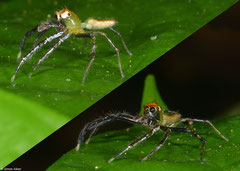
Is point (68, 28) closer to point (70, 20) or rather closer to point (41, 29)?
point (70, 20)

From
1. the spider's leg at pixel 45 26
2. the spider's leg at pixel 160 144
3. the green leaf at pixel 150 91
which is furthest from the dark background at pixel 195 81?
the spider's leg at pixel 160 144

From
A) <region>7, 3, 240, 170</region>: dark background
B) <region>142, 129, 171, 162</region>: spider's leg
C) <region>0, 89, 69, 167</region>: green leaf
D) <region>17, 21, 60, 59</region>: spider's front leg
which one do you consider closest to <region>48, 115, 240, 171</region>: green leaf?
<region>142, 129, 171, 162</region>: spider's leg

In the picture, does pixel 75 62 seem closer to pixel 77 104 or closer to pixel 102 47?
pixel 102 47

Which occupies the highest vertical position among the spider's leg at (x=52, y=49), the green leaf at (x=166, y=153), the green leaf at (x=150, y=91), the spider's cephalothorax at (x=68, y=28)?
the spider's cephalothorax at (x=68, y=28)

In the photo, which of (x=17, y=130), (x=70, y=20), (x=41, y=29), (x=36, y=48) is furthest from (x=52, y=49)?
(x=17, y=130)

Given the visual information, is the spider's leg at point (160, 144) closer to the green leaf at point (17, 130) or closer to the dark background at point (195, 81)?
the green leaf at point (17, 130)

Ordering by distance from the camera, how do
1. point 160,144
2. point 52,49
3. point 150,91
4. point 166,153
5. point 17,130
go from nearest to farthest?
point 17,130
point 166,153
point 160,144
point 52,49
point 150,91
